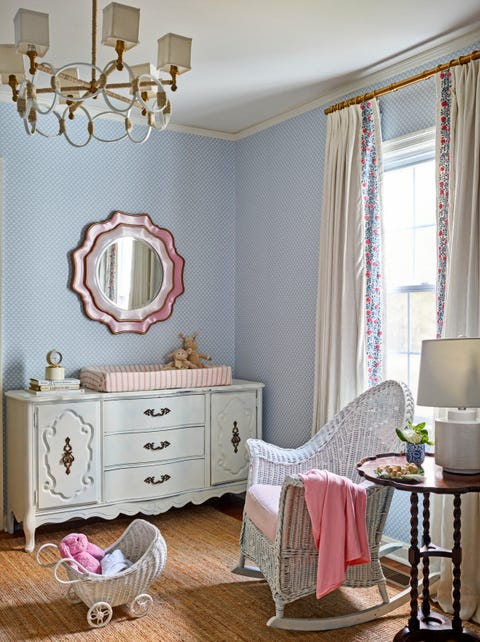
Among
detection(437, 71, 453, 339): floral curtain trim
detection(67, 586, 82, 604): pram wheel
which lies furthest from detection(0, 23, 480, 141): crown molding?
detection(67, 586, 82, 604): pram wheel

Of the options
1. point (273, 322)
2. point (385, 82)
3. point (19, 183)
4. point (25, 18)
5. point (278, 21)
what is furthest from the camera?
point (273, 322)

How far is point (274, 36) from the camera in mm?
3307

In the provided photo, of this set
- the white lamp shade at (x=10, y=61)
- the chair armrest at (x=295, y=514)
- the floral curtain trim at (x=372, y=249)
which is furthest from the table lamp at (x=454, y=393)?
the white lamp shade at (x=10, y=61)

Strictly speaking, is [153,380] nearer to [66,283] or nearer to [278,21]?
[66,283]

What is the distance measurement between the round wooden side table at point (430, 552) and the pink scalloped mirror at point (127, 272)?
2.31 metres

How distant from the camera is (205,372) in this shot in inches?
176

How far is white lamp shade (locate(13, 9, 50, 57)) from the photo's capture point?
224cm

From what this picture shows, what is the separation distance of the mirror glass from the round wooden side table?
2.35 m

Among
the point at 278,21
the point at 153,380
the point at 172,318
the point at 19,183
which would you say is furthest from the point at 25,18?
the point at 172,318

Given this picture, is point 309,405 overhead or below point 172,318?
below

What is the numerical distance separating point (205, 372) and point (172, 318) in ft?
1.90

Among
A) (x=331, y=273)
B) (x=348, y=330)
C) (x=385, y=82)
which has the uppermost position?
(x=385, y=82)

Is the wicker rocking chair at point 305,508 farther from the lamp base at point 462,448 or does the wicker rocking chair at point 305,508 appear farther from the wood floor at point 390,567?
the lamp base at point 462,448

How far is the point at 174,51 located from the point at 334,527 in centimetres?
198
